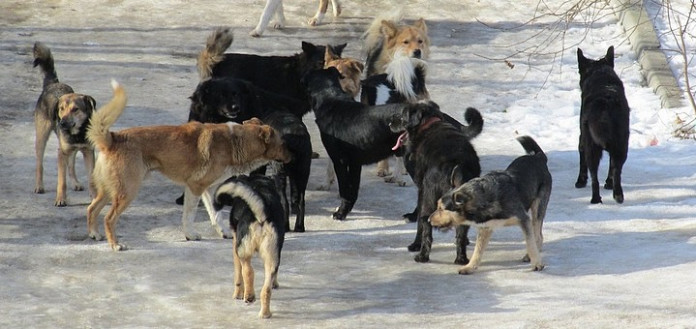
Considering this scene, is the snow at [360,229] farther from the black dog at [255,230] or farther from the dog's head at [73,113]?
the dog's head at [73,113]

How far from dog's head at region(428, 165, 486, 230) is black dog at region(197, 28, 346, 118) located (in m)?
3.80

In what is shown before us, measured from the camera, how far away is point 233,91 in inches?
391

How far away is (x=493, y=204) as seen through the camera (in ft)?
25.3

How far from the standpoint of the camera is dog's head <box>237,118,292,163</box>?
8.91 m

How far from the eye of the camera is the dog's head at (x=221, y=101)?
9.88 meters

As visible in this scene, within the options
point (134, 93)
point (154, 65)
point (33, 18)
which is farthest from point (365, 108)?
point (33, 18)

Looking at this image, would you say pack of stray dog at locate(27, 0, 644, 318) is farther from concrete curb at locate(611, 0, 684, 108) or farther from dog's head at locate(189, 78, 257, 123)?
concrete curb at locate(611, 0, 684, 108)

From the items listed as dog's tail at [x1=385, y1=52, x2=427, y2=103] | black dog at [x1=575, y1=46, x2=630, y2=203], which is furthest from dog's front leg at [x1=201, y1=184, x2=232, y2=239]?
black dog at [x1=575, y1=46, x2=630, y2=203]

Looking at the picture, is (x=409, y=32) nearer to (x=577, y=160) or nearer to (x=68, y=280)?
(x=577, y=160)

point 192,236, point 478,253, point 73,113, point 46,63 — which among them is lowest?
point 192,236

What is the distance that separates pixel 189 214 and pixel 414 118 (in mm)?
1996

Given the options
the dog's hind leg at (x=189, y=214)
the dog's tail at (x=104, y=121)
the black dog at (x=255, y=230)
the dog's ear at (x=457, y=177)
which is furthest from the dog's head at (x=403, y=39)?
the black dog at (x=255, y=230)

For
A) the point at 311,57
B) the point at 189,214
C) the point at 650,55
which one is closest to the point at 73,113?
the point at 189,214

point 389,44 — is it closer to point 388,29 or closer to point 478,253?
point 388,29
